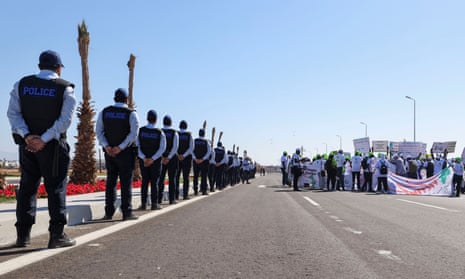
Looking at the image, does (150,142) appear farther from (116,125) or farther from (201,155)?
(201,155)

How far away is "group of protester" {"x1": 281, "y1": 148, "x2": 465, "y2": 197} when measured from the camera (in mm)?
22359

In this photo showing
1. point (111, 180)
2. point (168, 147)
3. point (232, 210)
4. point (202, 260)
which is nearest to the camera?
point (202, 260)

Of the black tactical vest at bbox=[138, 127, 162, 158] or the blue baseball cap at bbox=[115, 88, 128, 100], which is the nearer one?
the blue baseball cap at bbox=[115, 88, 128, 100]

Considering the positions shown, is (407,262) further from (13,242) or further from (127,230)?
(13,242)

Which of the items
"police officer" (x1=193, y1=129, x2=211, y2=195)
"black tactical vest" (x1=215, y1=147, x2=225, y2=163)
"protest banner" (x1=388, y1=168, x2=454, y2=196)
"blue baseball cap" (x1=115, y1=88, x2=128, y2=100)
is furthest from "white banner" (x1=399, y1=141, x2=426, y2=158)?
"blue baseball cap" (x1=115, y1=88, x2=128, y2=100)

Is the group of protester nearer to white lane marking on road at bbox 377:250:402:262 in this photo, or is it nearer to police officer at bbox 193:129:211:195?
police officer at bbox 193:129:211:195

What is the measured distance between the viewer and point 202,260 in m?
4.77

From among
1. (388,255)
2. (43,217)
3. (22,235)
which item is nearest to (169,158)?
(43,217)

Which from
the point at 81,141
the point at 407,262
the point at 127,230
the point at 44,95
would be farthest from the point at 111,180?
the point at 81,141

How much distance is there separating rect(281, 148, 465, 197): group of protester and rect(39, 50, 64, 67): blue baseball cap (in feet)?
58.4

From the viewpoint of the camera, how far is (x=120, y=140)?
8.04m

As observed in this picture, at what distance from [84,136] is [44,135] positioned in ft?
45.7

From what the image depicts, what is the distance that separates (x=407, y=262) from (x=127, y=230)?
13.1ft

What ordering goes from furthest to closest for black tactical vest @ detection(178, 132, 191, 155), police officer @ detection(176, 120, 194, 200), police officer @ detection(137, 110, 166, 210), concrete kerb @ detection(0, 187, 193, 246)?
black tactical vest @ detection(178, 132, 191, 155)
police officer @ detection(176, 120, 194, 200)
police officer @ detection(137, 110, 166, 210)
concrete kerb @ detection(0, 187, 193, 246)
